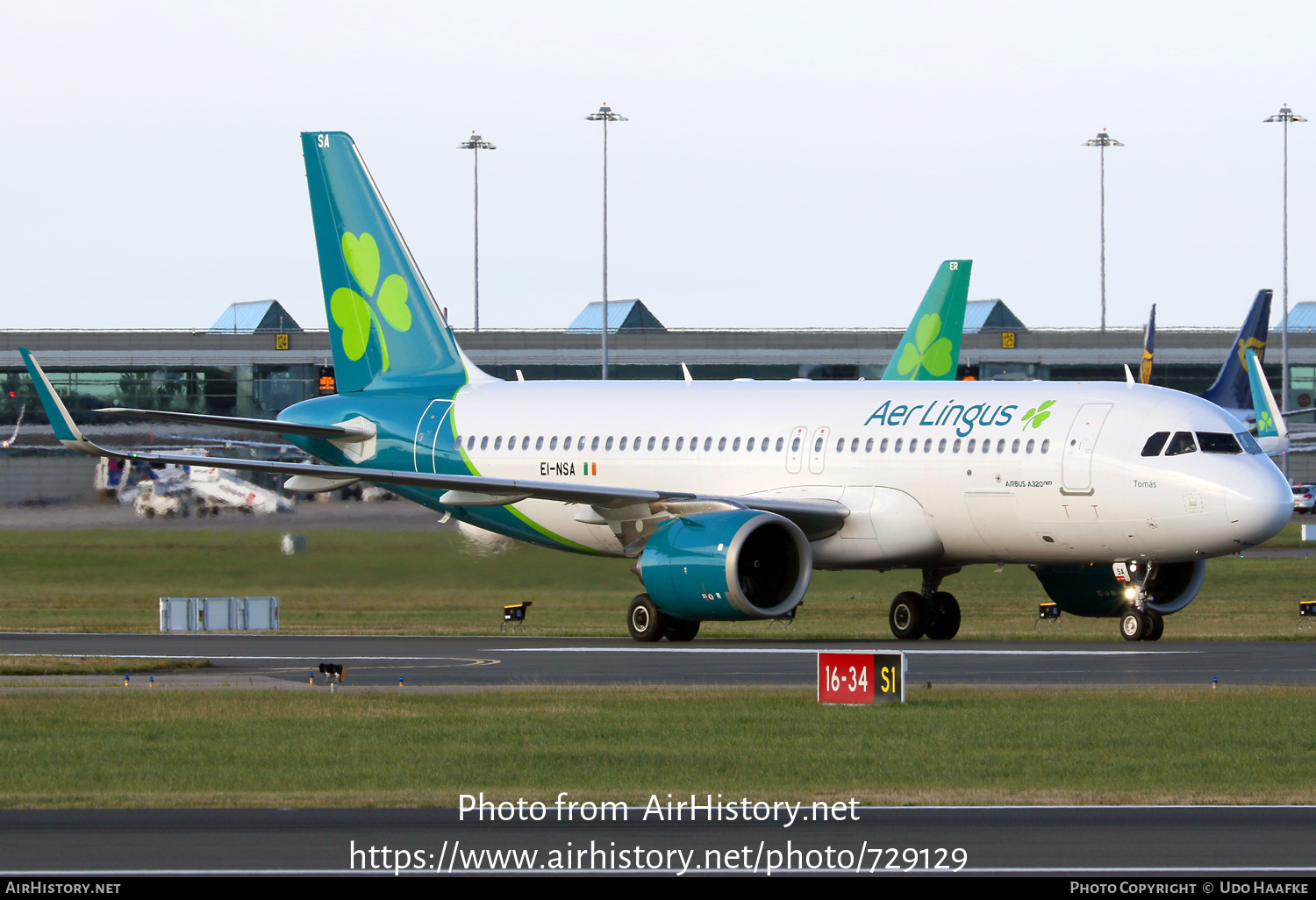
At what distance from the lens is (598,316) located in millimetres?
104938

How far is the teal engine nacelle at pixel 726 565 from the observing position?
1151 inches

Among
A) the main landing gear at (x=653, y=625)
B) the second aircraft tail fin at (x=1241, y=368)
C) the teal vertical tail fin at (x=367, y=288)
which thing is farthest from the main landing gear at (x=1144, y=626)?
the second aircraft tail fin at (x=1241, y=368)

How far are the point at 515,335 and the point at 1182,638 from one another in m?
62.0

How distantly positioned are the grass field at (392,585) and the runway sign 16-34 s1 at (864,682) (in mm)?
13078

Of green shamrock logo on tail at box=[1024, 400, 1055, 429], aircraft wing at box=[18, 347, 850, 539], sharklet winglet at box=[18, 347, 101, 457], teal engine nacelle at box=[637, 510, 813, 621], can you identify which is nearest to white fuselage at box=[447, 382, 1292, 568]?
green shamrock logo on tail at box=[1024, 400, 1055, 429]

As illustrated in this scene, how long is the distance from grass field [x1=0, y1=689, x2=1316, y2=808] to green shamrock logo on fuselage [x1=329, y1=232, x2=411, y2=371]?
1744cm

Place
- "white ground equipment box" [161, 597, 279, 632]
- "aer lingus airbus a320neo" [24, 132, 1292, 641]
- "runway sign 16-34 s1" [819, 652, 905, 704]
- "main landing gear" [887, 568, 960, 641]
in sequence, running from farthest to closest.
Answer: "white ground equipment box" [161, 597, 279, 632], "main landing gear" [887, 568, 960, 641], "aer lingus airbus a320neo" [24, 132, 1292, 641], "runway sign 16-34 s1" [819, 652, 905, 704]

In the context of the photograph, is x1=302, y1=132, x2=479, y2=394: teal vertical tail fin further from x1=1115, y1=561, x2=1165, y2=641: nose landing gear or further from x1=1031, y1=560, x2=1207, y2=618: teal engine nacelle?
x1=1115, y1=561, x2=1165, y2=641: nose landing gear

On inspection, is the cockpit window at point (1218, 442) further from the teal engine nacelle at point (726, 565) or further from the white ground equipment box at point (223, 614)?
the white ground equipment box at point (223, 614)

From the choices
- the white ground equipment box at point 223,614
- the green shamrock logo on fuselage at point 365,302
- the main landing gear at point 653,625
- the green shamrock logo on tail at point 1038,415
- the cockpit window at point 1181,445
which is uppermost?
the green shamrock logo on fuselage at point 365,302

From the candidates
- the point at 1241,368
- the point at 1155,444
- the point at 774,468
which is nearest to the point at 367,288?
the point at 774,468

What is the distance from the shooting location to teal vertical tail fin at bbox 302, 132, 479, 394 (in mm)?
38562

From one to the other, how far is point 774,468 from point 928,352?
9.20 meters

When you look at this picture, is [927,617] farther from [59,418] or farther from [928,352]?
[59,418]
